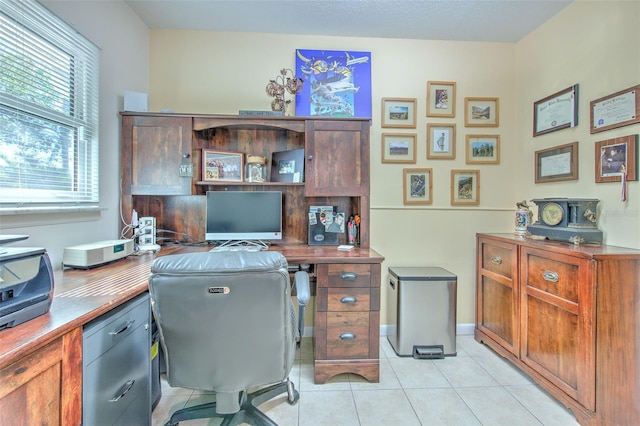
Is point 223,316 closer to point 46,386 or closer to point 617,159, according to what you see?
point 46,386

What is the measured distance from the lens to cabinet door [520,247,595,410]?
1490mm

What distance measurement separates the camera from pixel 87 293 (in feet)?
3.79

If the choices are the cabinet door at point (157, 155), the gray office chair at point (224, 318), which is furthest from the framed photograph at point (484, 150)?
the cabinet door at point (157, 155)

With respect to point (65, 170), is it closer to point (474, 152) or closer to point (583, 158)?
point (474, 152)

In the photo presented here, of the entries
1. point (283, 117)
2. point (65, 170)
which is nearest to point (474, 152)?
point (283, 117)

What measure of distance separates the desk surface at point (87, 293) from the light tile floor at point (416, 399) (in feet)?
2.77

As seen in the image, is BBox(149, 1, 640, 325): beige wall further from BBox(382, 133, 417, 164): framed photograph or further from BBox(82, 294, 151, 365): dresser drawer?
BBox(82, 294, 151, 365): dresser drawer

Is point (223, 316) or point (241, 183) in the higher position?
point (241, 183)

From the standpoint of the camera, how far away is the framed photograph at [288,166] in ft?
7.50

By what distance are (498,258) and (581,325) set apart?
29.2 inches

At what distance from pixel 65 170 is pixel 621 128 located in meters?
3.36

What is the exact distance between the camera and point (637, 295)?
4.81 feet

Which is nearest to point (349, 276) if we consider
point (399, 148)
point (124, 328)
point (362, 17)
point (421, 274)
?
point (421, 274)

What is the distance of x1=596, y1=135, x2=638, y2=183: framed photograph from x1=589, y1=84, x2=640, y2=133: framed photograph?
0.33ft
